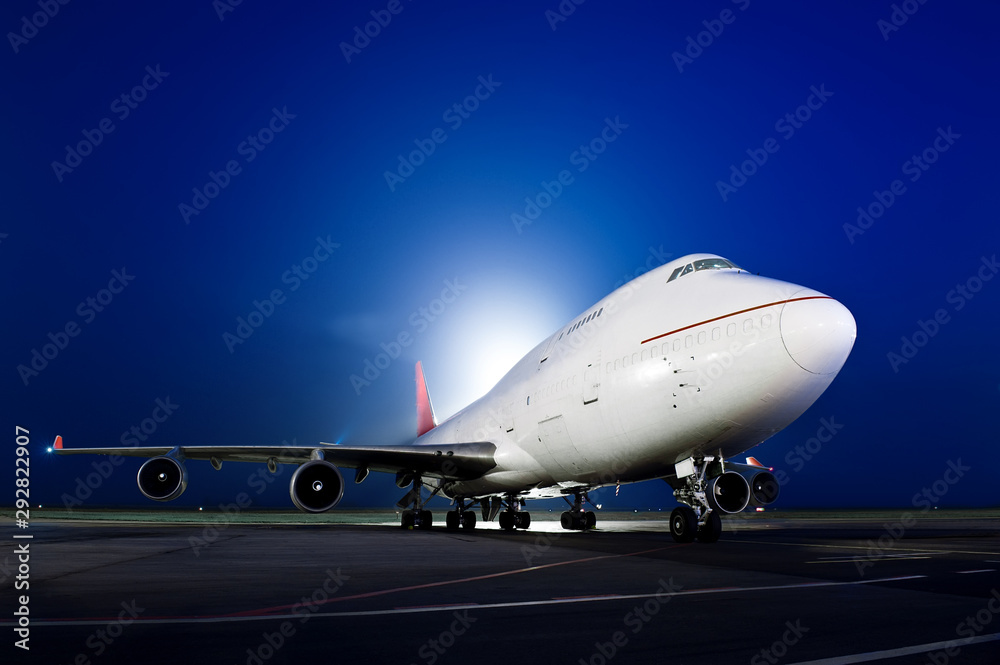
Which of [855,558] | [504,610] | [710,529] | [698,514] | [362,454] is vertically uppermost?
[362,454]

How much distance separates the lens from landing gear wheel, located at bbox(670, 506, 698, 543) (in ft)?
44.7

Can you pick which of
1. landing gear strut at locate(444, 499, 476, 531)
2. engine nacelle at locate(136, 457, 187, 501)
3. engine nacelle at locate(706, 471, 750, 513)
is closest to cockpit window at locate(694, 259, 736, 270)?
engine nacelle at locate(706, 471, 750, 513)

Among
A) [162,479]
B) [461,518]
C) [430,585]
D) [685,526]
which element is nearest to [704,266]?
[685,526]

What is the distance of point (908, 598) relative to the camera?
6.28m

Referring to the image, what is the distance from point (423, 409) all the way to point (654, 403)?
84.1 feet

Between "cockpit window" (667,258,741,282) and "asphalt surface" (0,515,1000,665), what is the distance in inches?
244

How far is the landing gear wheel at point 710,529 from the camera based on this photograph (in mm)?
13469

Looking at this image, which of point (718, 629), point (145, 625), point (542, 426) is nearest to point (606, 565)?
point (718, 629)

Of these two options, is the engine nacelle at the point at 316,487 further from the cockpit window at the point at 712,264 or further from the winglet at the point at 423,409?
the winglet at the point at 423,409

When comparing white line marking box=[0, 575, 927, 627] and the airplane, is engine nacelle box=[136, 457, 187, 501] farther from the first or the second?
white line marking box=[0, 575, 927, 627]

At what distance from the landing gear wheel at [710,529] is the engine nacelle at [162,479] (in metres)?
15.1

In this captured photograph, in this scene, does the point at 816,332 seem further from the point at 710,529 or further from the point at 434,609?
the point at 434,609

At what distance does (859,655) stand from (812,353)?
322 inches

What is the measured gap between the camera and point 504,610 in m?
5.65
